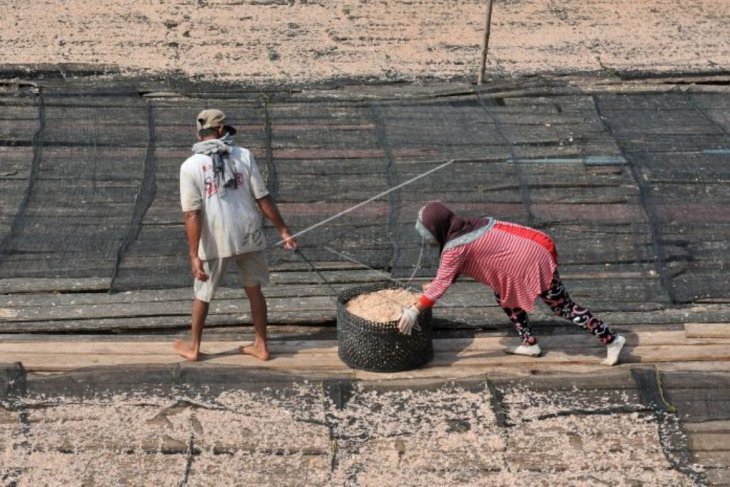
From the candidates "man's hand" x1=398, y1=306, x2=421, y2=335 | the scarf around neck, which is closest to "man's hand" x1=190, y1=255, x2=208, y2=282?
the scarf around neck

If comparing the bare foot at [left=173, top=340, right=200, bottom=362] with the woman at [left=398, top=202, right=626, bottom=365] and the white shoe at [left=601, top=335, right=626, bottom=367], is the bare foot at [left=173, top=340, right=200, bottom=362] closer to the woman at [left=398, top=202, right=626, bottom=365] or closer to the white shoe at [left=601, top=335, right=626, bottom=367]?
A: the woman at [left=398, top=202, right=626, bottom=365]

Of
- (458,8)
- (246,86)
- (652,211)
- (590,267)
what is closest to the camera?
(590,267)

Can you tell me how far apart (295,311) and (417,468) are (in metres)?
1.52

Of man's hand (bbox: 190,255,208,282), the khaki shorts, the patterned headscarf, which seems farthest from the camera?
the khaki shorts

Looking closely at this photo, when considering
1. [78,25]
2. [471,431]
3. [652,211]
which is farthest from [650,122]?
[78,25]

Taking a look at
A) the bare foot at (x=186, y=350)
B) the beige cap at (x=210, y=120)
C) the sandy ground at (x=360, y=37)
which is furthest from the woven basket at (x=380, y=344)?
the sandy ground at (x=360, y=37)

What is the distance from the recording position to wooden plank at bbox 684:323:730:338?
5.60 m

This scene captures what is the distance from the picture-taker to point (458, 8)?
12695mm

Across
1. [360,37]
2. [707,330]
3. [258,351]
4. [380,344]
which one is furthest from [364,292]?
[360,37]

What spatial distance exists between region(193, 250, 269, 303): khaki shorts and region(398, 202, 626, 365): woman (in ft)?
2.30

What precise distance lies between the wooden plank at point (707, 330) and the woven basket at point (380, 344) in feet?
4.28

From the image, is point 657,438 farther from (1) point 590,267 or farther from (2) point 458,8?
(2) point 458,8

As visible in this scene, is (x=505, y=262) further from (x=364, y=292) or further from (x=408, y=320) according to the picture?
(x=364, y=292)

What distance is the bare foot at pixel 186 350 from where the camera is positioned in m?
5.34
